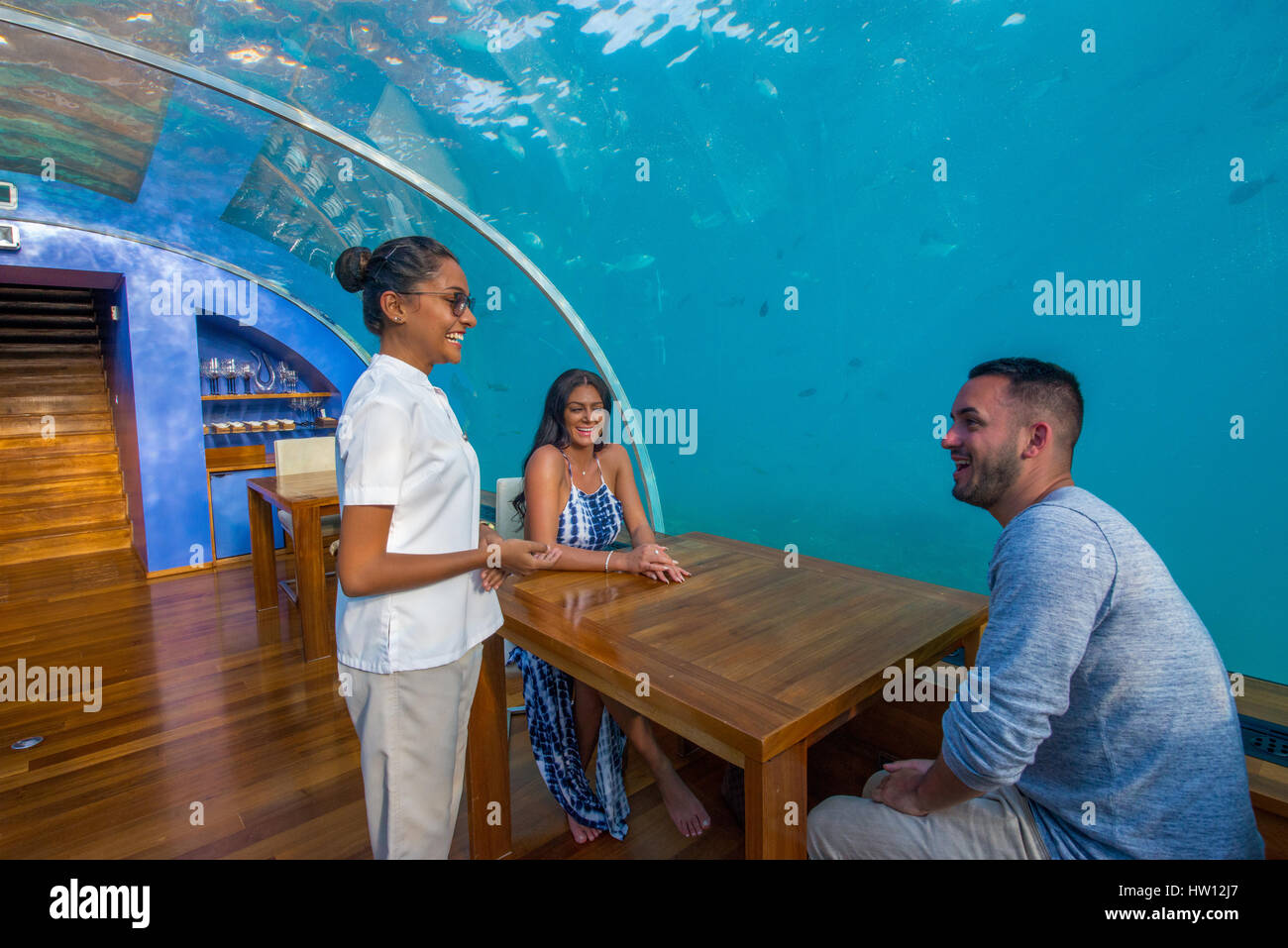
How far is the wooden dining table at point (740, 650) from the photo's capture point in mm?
1157

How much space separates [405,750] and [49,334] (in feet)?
25.4

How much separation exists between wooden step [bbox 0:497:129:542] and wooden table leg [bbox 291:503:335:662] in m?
4.22

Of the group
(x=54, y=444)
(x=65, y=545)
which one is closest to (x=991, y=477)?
(x=65, y=545)

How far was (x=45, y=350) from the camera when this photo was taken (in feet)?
21.1

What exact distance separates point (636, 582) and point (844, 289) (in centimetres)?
198

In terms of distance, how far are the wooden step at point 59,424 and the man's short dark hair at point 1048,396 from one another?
328 inches

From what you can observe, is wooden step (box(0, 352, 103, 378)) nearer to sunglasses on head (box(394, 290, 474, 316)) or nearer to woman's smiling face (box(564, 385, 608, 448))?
woman's smiling face (box(564, 385, 608, 448))

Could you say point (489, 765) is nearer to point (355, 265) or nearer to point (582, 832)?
point (582, 832)

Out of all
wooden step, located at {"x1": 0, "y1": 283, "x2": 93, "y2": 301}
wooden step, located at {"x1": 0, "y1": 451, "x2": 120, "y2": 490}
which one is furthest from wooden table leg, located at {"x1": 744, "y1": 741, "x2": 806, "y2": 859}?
wooden step, located at {"x1": 0, "y1": 451, "x2": 120, "y2": 490}

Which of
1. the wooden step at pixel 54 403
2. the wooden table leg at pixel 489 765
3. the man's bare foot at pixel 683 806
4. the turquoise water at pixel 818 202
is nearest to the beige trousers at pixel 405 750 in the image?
the wooden table leg at pixel 489 765

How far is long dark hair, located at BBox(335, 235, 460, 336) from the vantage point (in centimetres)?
131

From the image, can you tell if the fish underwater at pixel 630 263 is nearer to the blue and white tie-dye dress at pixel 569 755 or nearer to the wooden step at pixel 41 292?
the blue and white tie-dye dress at pixel 569 755
